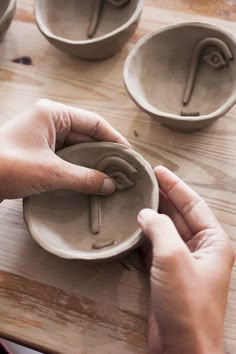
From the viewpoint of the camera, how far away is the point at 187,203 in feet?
2.83

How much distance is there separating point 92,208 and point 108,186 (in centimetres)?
6

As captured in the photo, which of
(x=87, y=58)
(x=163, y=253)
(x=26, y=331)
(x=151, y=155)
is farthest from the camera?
(x=87, y=58)

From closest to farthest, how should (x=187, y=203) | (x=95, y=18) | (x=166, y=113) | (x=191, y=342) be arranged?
(x=191, y=342) < (x=187, y=203) < (x=166, y=113) < (x=95, y=18)

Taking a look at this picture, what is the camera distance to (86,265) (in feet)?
2.93

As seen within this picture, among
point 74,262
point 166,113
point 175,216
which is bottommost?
point 74,262

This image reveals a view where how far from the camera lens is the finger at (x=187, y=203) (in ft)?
2.76

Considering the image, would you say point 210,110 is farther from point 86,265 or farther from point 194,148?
point 86,265

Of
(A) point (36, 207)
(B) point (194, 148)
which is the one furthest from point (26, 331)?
(B) point (194, 148)

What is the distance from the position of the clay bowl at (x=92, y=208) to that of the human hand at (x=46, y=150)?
3 cm

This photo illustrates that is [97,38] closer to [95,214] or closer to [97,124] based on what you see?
[97,124]

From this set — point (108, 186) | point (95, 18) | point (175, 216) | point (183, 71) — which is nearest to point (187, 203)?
point (175, 216)

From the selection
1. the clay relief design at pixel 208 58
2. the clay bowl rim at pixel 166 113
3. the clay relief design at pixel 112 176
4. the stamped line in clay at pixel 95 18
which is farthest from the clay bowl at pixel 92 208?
the stamped line in clay at pixel 95 18

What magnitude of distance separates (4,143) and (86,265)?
271 mm

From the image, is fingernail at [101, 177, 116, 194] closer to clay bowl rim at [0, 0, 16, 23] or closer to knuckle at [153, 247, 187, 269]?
knuckle at [153, 247, 187, 269]
